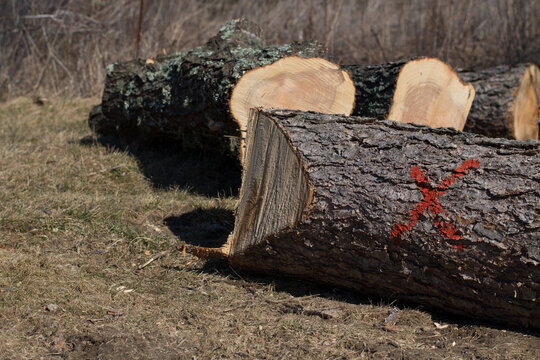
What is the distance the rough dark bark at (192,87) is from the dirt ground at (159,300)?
56cm

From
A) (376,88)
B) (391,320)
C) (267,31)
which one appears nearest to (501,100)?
(376,88)

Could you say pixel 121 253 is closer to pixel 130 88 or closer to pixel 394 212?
pixel 394 212

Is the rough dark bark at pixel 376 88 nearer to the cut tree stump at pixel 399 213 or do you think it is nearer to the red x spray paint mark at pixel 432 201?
the cut tree stump at pixel 399 213

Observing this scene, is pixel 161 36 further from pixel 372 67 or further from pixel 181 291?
pixel 181 291

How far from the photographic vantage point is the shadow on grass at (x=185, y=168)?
4641 millimetres

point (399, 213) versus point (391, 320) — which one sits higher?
point (399, 213)

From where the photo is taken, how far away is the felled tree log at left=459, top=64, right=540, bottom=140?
5.58 m

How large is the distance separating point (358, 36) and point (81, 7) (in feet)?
13.8

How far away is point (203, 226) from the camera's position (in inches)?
154

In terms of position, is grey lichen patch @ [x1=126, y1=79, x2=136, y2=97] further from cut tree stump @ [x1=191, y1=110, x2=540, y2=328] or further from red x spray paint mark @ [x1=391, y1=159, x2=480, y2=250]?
red x spray paint mark @ [x1=391, y1=159, x2=480, y2=250]

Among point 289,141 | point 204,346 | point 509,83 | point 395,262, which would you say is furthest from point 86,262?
point 509,83

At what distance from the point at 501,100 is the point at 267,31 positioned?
433cm

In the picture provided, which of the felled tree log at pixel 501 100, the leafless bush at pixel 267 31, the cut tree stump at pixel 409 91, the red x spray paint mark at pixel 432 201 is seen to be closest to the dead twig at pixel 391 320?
the red x spray paint mark at pixel 432 201

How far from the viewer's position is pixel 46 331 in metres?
2.44
